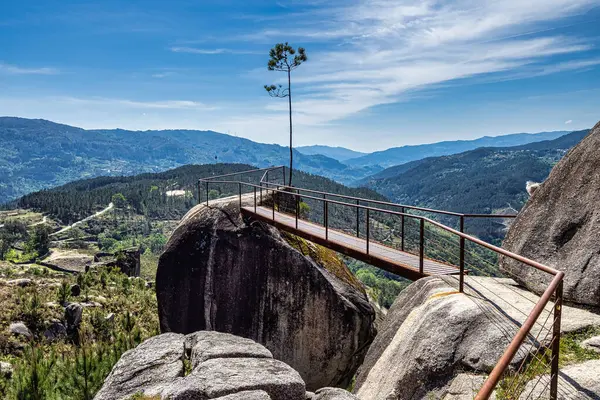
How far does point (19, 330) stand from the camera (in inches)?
1099

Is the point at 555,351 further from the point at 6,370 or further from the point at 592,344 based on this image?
the point at 6,370

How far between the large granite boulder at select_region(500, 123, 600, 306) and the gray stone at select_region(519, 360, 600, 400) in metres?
1.77

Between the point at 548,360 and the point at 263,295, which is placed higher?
the point at 548,360

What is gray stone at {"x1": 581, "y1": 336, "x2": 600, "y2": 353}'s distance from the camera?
5.76 meters

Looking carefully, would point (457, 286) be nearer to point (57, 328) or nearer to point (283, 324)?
point (283, 324)

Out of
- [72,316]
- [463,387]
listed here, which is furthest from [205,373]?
[72,316]

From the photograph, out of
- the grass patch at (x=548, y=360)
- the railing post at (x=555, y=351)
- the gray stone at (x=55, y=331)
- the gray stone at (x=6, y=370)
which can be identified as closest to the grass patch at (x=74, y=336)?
the gray stone at (x=55, y=331)

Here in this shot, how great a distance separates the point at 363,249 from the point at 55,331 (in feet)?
95.7

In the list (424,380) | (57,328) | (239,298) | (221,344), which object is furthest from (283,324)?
(57,328)

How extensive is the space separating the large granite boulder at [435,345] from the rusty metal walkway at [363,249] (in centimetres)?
151

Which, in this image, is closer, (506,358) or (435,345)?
(506,358)

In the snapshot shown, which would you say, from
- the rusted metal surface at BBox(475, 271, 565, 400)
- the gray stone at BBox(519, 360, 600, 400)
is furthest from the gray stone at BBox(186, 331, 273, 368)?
the rusted metal surface at BBox(475, 271, 565, 400)

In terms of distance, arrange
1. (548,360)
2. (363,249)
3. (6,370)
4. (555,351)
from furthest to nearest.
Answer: (6,370)
(363,249)
(548,360)
(555,351)

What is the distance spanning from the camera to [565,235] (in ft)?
24.6
